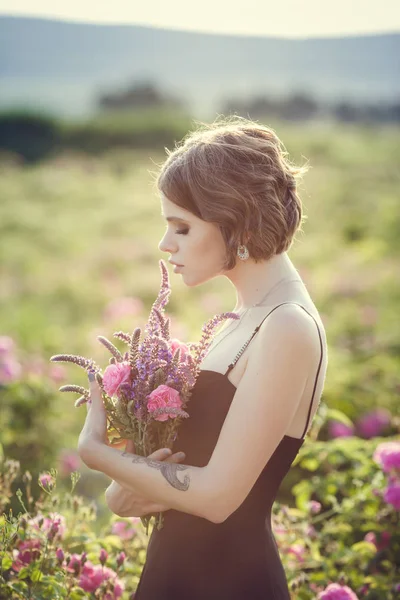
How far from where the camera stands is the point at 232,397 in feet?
5.94

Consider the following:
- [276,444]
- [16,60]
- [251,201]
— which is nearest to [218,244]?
[251,201]

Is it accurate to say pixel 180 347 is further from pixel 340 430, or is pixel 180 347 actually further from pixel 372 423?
pixel 372 423

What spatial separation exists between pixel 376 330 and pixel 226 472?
6.04 metres

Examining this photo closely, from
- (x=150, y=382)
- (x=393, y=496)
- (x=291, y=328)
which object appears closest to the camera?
(x=291, y=328)

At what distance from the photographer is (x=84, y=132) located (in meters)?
18.8

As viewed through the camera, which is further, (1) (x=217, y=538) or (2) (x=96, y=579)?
(2) (x=96, y=579)

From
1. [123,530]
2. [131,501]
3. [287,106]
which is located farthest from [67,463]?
[287,106]

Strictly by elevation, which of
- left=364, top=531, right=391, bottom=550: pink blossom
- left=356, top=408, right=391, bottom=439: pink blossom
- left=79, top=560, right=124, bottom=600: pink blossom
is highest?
left=79, top=560, right=124, bottom=600: pink blossom

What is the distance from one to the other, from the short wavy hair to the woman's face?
2cm

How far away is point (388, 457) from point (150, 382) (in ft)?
5.78

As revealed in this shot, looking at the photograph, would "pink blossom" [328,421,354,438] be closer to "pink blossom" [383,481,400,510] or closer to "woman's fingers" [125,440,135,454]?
"pink blossom" [383,481,400,510]

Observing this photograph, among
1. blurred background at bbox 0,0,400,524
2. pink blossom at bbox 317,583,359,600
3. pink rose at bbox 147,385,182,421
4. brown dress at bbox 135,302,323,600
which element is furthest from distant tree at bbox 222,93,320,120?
pink rose at bbox 147,385,182,421

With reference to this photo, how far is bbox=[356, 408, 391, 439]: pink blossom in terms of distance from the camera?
471cm

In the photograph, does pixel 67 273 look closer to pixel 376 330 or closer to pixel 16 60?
pixel 376 330
